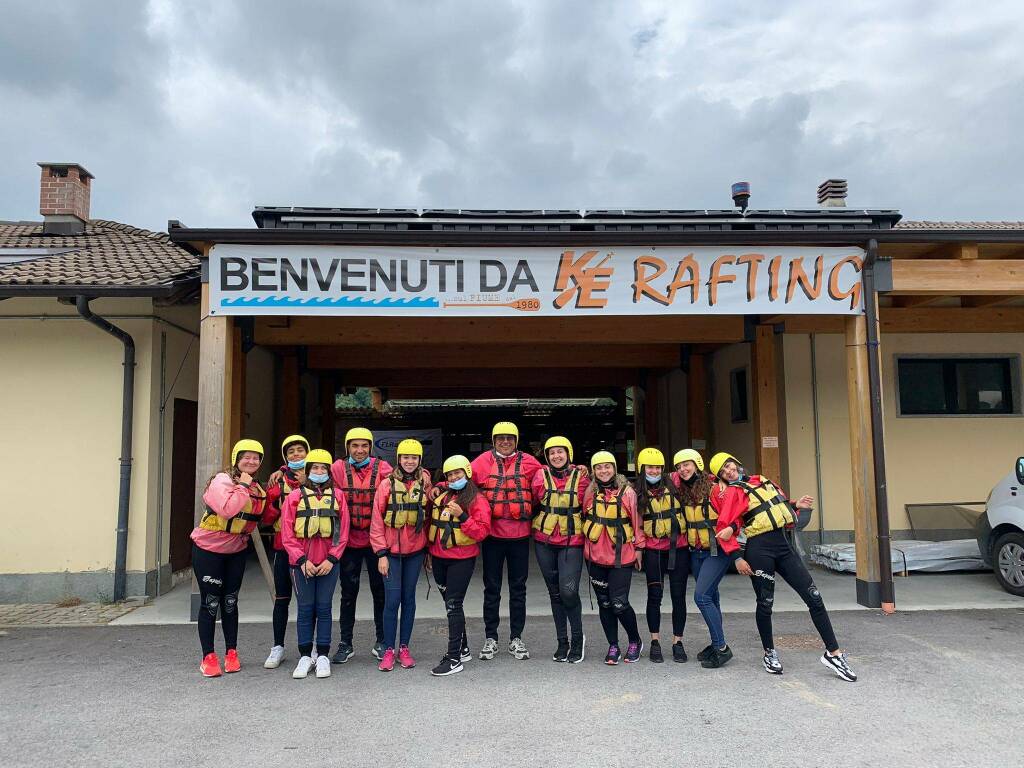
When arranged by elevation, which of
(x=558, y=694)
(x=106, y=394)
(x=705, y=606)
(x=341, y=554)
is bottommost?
(x=558, y=694)

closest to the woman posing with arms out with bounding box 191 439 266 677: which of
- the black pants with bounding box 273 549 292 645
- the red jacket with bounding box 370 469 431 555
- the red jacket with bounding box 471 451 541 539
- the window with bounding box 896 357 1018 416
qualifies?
the black pants with bounding box 273 549 292 645

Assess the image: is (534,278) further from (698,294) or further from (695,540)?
(695,540)

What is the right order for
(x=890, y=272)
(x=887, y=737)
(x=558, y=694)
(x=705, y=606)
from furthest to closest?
(x=890, y=272), (x=705, y=606), (x=558, y=694), (x=887, y=737)

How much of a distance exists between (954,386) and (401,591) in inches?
354

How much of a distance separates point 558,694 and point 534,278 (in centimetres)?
392

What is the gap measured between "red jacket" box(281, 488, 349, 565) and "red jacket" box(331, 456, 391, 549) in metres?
0.19

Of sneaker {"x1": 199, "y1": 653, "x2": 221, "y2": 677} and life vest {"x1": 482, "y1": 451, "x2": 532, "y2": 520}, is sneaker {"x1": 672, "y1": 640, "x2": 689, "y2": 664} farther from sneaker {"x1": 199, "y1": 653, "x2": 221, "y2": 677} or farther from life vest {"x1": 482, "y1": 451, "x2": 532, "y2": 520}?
sneaker {"x1": 199, "y1": 653, "x2": 221, "y2": 677}

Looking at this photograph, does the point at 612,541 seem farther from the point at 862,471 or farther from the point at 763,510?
the point at 862,471

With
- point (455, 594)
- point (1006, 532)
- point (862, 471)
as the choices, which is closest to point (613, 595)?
point (455, 594)

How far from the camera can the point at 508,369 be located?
1435 cm

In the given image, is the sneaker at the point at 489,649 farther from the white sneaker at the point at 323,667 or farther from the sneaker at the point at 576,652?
the white sneaker at the point at 323,667

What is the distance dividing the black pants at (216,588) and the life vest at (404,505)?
3.84ft

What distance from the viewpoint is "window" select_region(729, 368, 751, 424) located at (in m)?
11.1

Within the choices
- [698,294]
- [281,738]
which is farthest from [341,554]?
[698,294]
